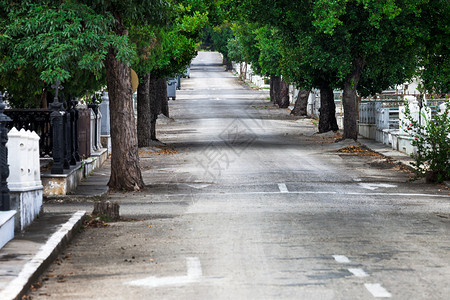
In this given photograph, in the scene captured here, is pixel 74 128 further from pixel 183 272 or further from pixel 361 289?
pixel 361 289

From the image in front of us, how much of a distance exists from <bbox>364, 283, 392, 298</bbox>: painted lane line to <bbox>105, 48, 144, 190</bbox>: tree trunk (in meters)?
12.4

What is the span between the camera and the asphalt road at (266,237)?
886 cm

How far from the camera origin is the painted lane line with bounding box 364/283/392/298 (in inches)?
326

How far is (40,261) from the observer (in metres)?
9.77

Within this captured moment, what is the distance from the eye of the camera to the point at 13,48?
1830 cm

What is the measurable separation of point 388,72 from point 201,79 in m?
73.3

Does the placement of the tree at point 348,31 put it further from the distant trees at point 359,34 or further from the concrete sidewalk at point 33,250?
the concrete sidewalk at point 33,250

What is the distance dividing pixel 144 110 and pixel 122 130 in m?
12.9

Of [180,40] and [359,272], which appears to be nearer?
[359,272]

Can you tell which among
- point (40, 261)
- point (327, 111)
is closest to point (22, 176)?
point (40, 261)

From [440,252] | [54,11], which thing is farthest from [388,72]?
[440,252]

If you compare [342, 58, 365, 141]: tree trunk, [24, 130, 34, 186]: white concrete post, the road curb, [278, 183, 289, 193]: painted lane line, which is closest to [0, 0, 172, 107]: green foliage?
[278, 183, 289, 193]: painted lane line

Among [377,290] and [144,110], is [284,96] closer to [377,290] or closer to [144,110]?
[144,110]

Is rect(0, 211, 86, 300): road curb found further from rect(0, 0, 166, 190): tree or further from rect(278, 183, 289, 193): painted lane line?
rect(278, 183, 289, 193): painted lane line
